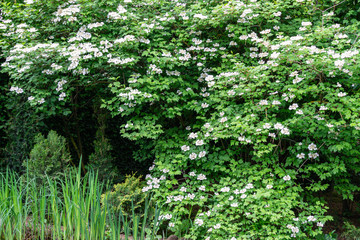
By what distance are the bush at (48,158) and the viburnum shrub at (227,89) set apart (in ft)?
1.72

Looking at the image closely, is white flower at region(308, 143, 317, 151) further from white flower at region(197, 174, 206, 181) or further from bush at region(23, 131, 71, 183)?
bush at region(23, 131, 71, 183)

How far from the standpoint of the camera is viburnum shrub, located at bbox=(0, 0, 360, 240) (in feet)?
11.1

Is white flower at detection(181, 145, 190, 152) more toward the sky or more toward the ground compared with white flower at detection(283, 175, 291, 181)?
more toward the sky

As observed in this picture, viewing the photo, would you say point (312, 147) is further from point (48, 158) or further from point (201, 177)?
point (48, 158)

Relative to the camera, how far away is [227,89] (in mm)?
3955

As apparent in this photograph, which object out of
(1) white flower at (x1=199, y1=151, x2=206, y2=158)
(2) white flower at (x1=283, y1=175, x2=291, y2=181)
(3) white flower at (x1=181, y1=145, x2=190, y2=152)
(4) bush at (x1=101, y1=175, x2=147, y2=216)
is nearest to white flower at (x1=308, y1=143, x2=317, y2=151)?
(2) white flower at (x1=283, y1=175, x2=291, y2=181)

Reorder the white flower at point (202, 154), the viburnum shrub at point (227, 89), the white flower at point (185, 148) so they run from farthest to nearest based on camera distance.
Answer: the white flower at point (185, 148) < the white flower at point (202, 154) < the viburnum shrub at point (227, 89)

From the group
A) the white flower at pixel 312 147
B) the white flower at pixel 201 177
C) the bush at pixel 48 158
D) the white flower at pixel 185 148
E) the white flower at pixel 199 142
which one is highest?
the white flower at pixel 312 147

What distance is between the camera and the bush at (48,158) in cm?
408

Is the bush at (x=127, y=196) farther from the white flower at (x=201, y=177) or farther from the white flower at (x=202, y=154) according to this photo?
the white flower at (x=202, y=154)

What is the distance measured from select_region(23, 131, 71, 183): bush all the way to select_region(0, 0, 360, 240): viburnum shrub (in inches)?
20.6

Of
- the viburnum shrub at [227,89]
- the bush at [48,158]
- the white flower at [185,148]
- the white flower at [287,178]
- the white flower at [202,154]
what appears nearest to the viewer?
the viburnum shrub at [227,89]

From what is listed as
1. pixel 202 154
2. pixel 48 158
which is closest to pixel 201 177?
pixel 202 154

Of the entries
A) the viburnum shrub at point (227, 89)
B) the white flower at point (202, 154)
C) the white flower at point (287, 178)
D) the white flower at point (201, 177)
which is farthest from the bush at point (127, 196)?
the white flower at point (287, 178)
